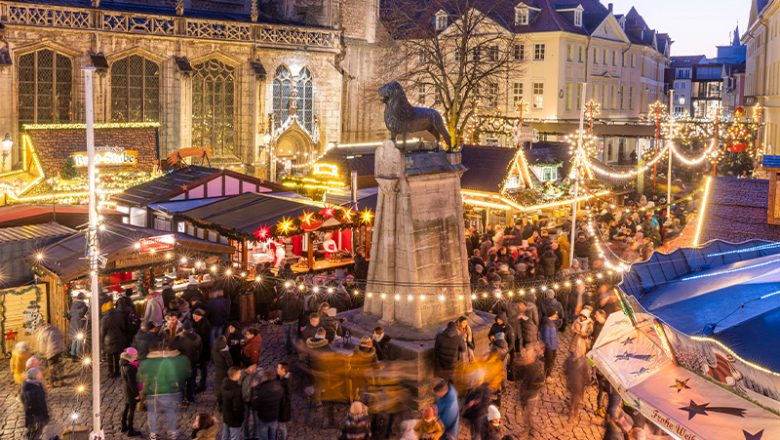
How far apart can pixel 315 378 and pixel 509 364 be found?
3364 millimetres

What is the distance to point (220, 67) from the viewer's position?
32219 mm

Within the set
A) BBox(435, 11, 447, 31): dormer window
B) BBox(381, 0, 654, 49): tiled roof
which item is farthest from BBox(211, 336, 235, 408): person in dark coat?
BBox(435, 11, 447, 31): dormer window

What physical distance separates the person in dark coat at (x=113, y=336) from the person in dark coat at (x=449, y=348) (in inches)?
196

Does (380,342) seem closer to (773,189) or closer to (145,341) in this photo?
(145,341)

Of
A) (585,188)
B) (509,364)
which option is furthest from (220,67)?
(509,364)

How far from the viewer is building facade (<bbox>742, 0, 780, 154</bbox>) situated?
1282 inches

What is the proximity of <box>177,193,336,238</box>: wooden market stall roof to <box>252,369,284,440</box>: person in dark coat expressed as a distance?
7294mm

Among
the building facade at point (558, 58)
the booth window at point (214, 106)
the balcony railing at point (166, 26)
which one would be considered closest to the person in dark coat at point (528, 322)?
the balcony railing at point (166, 26)

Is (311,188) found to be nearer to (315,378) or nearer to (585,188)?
(585,188)

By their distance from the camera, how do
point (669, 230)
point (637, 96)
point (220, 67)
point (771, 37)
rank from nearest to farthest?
point (669, 230), point (220, 67), point (771, 37), point (637, 96)

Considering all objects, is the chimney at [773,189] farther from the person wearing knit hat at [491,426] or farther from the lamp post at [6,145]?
the lamp post at [6,145]

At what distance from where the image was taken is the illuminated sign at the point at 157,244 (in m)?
15.0

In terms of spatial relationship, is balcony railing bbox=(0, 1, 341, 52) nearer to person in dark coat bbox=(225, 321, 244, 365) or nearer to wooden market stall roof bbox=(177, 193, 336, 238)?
wooden market stall roof bbox=(177, 193, 336, 238)

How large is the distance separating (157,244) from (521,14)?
37.3m
